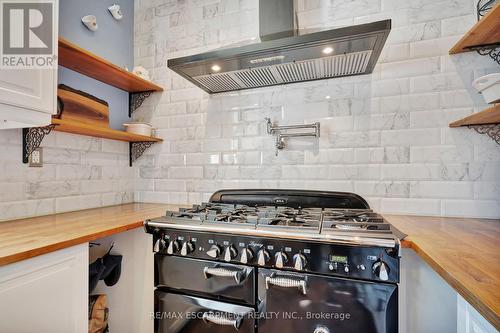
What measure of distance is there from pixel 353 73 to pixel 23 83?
173 cm

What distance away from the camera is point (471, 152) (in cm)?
137

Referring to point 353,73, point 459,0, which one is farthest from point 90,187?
point 459,0

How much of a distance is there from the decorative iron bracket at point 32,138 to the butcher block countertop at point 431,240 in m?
0.38

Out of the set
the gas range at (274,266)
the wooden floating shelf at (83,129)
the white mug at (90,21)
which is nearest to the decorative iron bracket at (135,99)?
the wooden floating shelf at (83,129)

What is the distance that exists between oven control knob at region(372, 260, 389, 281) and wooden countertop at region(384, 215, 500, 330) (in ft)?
0.39

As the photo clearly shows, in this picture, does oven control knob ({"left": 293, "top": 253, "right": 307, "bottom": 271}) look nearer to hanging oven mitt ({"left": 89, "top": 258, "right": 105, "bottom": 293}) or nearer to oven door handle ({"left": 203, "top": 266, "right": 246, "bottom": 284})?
oven door handle ({"left": 203, "top": 266, "right": 246, "bottom": 284})

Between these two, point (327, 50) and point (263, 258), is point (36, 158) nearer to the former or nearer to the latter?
point (263, 258)

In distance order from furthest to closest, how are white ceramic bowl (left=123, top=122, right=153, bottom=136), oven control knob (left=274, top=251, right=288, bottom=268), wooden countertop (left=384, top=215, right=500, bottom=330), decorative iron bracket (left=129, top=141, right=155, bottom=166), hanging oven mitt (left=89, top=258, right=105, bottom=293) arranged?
decorative iron bracket (left=129, top=141, right=155, bottom=166), white ceramic bowl (left=123, top=122, right=153, bottom=136), hanging oven mitt (left=89, top=258, right=105, bottom=293), oven control knob (left=274, top=251, right=288, bottom=268), wooden countertop (left=384, top=215, right=500, bottom=330)

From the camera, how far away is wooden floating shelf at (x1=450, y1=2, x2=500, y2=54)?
3.43 feet

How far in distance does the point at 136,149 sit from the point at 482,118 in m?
2.31

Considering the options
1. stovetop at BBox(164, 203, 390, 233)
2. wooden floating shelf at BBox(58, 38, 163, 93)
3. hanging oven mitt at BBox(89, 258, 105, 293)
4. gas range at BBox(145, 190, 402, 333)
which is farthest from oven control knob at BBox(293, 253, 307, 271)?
wooden floating shelf at BBox(58, 38, 163, 93)

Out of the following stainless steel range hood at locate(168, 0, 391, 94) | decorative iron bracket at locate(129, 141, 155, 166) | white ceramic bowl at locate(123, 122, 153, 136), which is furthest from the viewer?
decorative iron bracket at locate(129, 141, 155, 166)

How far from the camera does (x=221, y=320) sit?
109 cm

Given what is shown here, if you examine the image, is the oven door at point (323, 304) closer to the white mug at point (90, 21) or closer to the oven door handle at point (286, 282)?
the oven door handle at point (286, 282)
